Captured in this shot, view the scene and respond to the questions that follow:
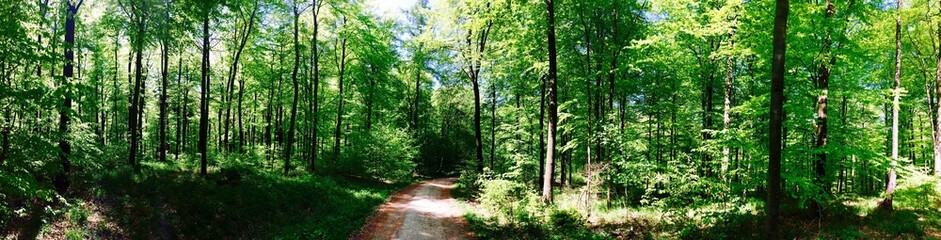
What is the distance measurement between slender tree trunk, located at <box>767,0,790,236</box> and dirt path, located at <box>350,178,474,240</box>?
23.3 ft

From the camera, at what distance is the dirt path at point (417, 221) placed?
1137 centimetres

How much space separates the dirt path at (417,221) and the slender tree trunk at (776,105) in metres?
7.09

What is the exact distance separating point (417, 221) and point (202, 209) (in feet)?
21.9

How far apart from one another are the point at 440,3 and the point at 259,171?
41.5ft

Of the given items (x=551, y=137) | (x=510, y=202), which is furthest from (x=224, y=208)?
(x=551, y=137)

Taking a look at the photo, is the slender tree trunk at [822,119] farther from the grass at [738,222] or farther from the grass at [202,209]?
the grass at [202,209]

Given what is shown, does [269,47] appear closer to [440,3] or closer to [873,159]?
[440,3]

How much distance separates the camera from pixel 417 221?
1303 centimetres

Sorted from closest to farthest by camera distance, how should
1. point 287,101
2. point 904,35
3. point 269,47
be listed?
point 904,35
point 269,47
point 287,101

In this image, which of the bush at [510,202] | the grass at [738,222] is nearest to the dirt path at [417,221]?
the grass at [738,222]

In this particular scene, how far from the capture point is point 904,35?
48.0 feet

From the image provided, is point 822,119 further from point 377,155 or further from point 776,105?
point 377,155

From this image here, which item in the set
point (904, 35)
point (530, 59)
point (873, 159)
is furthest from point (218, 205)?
point (904, 35)

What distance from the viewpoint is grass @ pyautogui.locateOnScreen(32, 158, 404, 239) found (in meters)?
10.4
